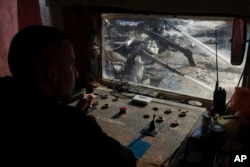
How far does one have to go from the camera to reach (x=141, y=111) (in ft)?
4.52

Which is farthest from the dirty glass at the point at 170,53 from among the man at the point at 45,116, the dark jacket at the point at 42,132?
the dark jacket at the point at 42,132

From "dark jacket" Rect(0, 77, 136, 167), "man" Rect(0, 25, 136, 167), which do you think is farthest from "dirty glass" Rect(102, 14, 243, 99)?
"dark jacket" Rect(0, 77, 136, 167)

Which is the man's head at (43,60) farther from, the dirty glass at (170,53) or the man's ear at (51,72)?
the dirty glass at (170,53)

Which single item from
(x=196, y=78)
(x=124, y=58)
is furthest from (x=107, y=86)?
(x=196, y=78)

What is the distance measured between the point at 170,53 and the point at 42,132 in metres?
1.12

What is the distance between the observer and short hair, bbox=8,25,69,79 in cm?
69

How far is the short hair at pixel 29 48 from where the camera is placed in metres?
0.69

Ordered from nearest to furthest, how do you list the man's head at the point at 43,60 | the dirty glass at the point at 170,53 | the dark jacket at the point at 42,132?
the dark jacket at the point at 42,132 < the man's head at the point at 43,60 < the dirty glass at the point at 170,53

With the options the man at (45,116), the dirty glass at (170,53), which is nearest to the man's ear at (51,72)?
the man at (45,116)

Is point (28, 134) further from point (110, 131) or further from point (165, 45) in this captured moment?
point (165, 45)

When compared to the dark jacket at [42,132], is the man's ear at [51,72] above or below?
above

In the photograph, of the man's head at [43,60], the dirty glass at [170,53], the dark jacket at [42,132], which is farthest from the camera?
the dirty glass at [170,53]

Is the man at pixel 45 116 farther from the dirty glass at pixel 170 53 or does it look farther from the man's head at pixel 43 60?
the dirty glass at pixel 170 53

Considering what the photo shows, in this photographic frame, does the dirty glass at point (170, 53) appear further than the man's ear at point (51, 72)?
Yes
